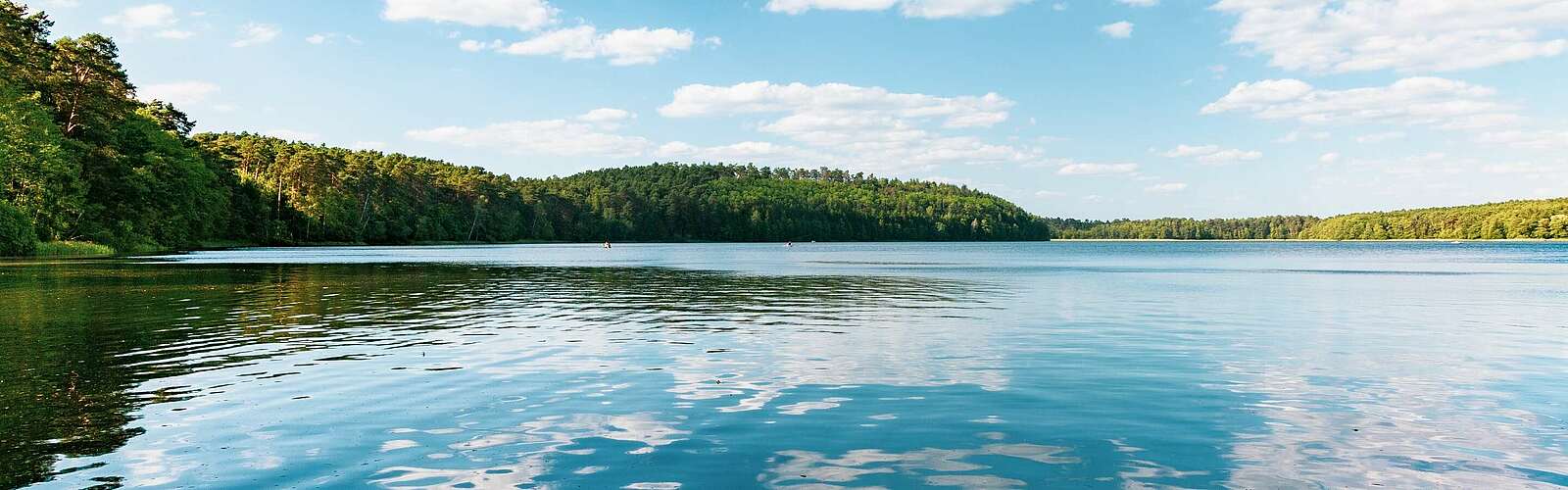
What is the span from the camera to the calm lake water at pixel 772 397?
36.2ft

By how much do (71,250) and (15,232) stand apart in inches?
465

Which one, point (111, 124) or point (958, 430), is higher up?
point (111, 124)

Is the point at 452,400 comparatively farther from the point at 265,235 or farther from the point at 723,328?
the point at 265,235

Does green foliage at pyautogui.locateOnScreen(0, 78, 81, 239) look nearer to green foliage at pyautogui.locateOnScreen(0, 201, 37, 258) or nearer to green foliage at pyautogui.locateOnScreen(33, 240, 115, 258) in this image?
green foliage at pyautogui.locateOnScreen(0, 201, 37, 258)

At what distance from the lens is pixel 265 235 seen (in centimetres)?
16362

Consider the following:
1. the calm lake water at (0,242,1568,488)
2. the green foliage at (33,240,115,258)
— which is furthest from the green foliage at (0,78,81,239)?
the calm lake water at (0,242,1568,488)

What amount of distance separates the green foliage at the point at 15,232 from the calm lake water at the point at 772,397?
2319 inches

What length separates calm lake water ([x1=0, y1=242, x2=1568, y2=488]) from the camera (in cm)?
1105

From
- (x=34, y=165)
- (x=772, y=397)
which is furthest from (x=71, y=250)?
(x=772, y=397)

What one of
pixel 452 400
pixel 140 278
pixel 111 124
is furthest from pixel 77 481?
pixel 111 124

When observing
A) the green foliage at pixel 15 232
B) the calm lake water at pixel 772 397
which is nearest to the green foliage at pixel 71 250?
the green foliage at pixel 15 232

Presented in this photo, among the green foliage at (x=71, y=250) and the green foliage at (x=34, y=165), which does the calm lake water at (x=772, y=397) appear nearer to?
the green foliage at (x=34, y=165)

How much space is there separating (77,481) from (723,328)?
63.4 feet

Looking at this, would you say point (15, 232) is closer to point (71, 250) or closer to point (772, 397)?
point (71, 250)
